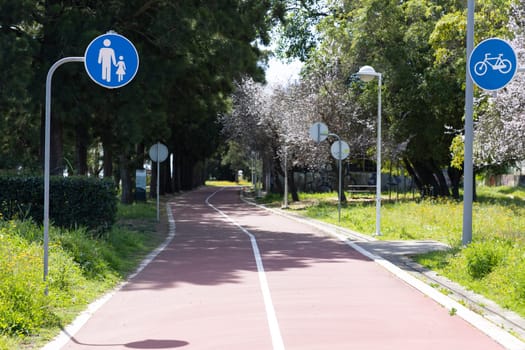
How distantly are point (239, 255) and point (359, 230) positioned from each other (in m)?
7.32

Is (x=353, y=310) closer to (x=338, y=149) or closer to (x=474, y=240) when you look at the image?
(x=474, y=240)

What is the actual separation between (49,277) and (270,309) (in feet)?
9.99

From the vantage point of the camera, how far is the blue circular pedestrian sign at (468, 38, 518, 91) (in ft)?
34.8

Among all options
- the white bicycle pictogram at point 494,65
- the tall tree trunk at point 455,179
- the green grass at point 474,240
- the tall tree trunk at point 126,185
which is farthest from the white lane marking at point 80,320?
the tall tree trunk at point 455,179

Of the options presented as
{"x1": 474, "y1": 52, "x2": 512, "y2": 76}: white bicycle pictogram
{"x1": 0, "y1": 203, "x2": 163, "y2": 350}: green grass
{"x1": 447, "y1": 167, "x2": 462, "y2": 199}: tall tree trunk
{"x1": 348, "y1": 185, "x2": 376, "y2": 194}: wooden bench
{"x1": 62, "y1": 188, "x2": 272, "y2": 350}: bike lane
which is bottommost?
{"x1": 62, "y1": 188, "x2": 272, "y2": 350}: bike lane

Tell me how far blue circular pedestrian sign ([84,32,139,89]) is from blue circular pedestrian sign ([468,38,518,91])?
5.30m

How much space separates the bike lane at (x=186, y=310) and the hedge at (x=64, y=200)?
172cm

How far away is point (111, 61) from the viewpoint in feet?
30.2

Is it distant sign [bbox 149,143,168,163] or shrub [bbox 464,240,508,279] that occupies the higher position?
distant sign [bbox 149,143,168,163]

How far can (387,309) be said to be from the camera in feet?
29.9

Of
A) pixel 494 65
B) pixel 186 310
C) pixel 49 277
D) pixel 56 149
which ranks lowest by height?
pixel 186 310

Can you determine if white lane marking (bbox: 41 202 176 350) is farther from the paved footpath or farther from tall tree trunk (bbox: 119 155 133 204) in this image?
tall tree trunk (bbox: 119 155 133 204)

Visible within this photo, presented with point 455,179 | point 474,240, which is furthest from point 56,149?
point 455,179

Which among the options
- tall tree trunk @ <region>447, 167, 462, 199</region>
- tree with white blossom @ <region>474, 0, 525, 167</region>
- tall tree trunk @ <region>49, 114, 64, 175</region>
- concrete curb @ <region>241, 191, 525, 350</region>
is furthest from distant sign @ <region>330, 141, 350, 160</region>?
tall tree trunk @ <region>447, 167, 462, 199</region>
